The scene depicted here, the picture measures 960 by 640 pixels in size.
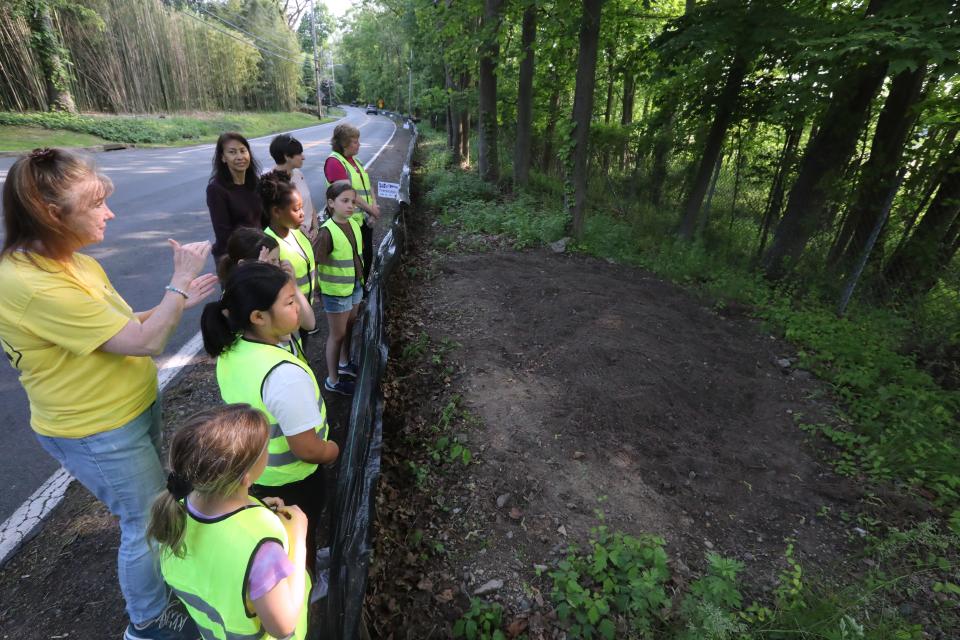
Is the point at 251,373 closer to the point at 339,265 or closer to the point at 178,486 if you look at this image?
the point at 178,486

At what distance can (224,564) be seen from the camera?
1.30m

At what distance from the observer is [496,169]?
40.9 ft

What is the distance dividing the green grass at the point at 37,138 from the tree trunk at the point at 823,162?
19194 mm

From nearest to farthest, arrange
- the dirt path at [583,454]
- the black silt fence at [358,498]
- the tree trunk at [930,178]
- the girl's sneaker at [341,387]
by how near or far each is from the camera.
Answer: the black silt fence at [358,498] → the dirt path at [583,454] → the girl's sneaker at [341,387] → the tree trunk at [930,178]

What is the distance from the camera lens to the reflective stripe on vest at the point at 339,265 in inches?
142

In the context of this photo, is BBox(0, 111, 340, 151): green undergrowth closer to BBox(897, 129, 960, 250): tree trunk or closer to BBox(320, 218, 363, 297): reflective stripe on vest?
BBox(320, 218, 363, 297): reflective stripe on vest

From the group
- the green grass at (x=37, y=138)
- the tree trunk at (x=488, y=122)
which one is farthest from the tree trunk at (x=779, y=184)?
the green grass at (x=37, y=138)

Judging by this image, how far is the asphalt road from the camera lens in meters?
3.08

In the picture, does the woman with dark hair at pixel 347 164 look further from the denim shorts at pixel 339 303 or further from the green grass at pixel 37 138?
the green grass at pixel 37 138

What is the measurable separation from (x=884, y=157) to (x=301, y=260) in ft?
25.5

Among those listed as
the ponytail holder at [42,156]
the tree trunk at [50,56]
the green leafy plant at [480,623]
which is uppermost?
the tree trunk at [50,56]

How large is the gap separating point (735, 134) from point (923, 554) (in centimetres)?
769

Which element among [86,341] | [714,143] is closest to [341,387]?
[86,341]

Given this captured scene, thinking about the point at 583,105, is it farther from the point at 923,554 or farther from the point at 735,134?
the point at 923,554
